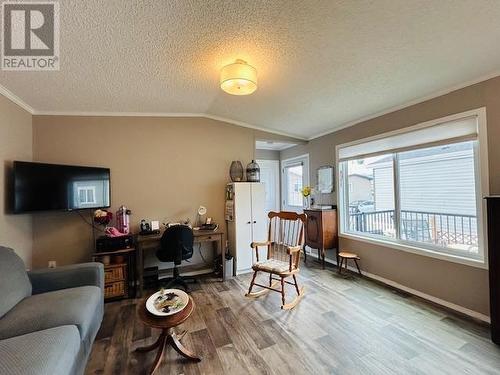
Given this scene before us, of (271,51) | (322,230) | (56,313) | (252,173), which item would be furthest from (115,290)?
(271,51)

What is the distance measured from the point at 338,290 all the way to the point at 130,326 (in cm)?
247

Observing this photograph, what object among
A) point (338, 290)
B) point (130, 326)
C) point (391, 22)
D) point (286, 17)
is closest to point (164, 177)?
point (130, 326)

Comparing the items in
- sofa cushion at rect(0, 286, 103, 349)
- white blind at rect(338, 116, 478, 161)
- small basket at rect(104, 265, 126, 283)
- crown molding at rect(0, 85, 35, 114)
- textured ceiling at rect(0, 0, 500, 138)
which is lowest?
small basket at rect(104, 265, 126, 283)

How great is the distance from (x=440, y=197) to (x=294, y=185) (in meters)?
2.98

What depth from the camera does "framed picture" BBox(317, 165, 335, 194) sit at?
405 cm

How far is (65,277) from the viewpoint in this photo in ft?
6.91

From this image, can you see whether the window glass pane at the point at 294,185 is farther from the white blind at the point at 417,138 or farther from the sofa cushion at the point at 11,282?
the sofa cushion at the point at 11,282

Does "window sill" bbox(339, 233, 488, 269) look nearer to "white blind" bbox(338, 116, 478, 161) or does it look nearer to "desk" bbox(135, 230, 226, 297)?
"white blind" bbox(338, 116, 478, 161)

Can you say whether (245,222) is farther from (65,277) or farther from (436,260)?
(436,260)

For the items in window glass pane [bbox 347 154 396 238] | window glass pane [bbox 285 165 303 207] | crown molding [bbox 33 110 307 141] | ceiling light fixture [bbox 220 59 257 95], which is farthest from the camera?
window glass pane [bbox 285 165 303 207]

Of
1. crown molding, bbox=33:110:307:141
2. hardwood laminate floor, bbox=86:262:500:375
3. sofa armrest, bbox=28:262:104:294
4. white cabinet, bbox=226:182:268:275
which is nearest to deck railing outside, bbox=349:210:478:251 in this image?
hardwood laminate floor, bbox=86:262:500:375

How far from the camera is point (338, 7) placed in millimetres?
1490

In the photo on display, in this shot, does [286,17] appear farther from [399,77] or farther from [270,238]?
[270,238]

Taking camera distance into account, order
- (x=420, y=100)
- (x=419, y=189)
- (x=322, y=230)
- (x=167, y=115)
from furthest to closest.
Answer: (x=322, y=230) → (x=167, y=115) → (x=419, y=189) → (x=420, y=100)
